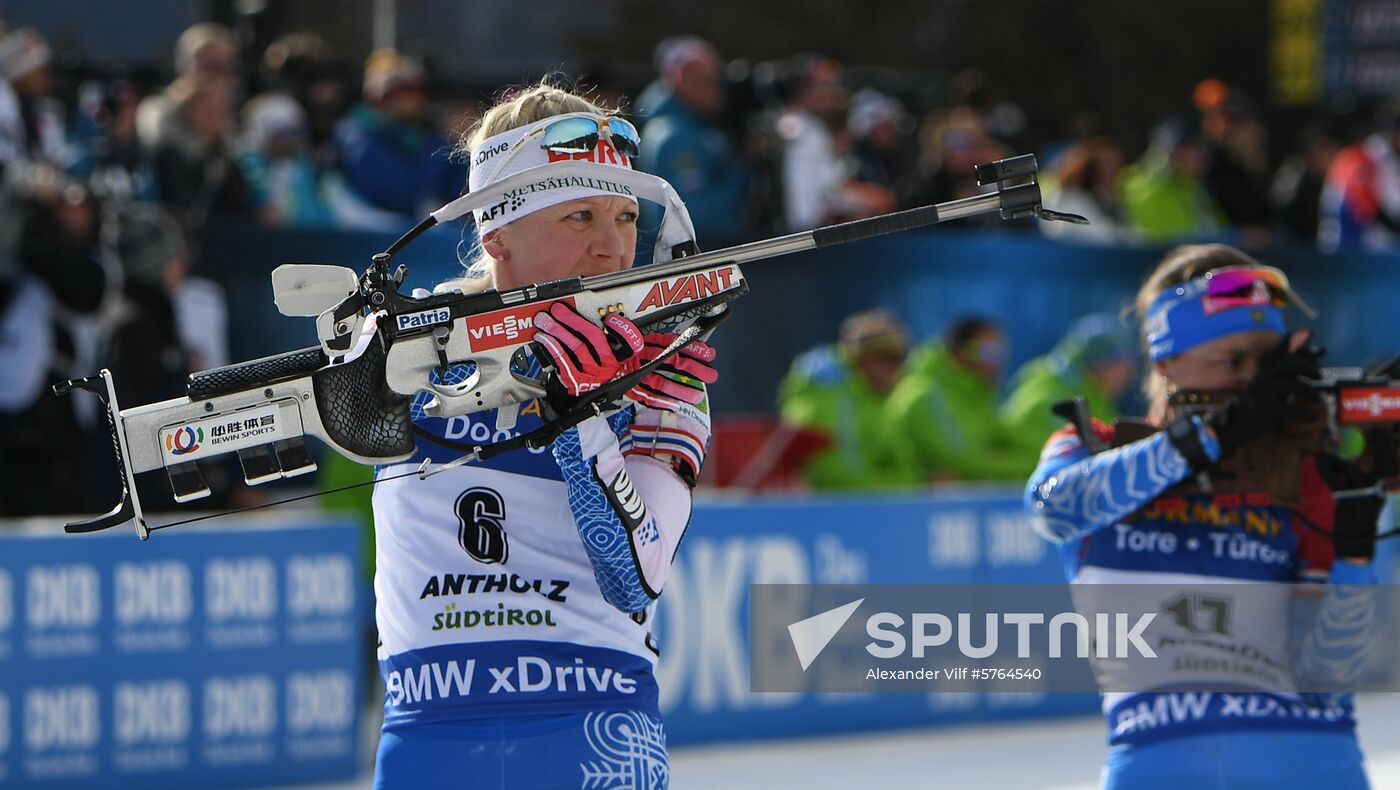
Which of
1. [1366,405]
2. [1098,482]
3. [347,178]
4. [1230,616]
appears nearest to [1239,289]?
[1366,405]

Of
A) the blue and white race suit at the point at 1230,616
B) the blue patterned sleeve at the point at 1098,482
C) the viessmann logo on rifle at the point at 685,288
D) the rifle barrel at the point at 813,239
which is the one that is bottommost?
the blue and white race suit at the point at 1230,616

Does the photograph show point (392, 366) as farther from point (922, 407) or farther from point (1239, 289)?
point (922, 407)

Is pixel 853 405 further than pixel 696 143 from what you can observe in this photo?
No

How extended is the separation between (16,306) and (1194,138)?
29.6 feet

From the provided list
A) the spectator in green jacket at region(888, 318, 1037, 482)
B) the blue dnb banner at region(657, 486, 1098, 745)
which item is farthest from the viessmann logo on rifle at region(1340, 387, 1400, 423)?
the spectator in green jacket at region(888, 318, 1037, 482)

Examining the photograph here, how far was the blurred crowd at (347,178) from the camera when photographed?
7742mm

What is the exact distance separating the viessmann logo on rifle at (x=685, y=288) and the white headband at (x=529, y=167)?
0.73 ft

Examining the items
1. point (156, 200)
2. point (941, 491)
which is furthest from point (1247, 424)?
point (156, 200)

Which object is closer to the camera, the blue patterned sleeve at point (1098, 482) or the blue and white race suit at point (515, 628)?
the blue and white race suit at point (515, 628)

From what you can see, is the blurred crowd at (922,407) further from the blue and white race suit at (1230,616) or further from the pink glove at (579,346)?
the pink glove at (579,346)

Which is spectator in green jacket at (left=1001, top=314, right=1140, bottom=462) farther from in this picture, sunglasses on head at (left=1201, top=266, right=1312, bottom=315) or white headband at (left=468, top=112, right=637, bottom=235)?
white headband at (left=468, top=112, right=637, bottom=235)

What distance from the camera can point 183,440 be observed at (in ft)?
8.98

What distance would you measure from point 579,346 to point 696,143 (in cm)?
740

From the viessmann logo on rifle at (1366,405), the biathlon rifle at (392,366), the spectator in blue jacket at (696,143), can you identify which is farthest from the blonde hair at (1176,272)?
the spectator in blue jacket at (696,143)
